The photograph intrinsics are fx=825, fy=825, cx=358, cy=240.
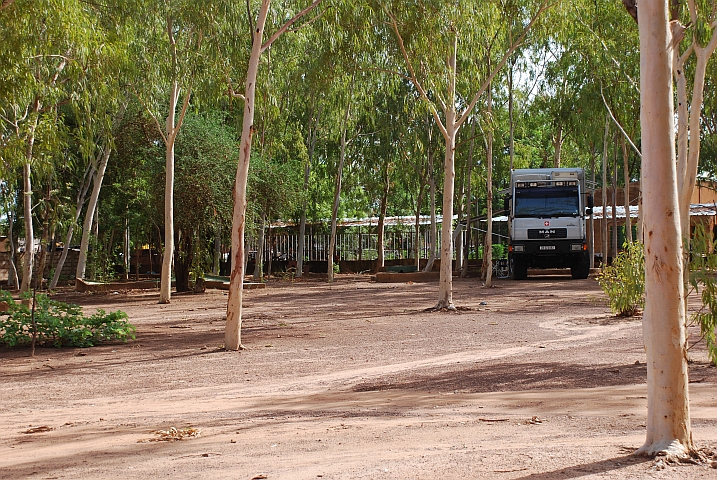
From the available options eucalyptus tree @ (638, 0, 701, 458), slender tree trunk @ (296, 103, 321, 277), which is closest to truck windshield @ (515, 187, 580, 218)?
slender tree trunk @ (296, 103, 321, 277)

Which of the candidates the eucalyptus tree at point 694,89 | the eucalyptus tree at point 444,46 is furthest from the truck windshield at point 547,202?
the eucalyptus tree at point 694,89

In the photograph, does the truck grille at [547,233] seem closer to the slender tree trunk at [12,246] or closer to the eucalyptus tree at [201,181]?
the eucalyptus tree at [201,181]

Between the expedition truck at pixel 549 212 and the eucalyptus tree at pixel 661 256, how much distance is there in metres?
24.4

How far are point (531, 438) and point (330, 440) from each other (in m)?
1.48

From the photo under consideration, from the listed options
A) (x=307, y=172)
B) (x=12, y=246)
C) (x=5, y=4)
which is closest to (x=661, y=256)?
(x=5, y=4)

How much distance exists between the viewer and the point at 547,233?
29.4 metres

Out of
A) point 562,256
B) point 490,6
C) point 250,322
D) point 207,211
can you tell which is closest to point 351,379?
point 250,322

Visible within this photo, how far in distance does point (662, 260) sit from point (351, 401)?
4.08 metres

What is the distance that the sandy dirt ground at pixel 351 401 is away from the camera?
5.39 m

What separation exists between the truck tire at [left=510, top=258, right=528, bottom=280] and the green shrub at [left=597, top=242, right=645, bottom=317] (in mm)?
14127

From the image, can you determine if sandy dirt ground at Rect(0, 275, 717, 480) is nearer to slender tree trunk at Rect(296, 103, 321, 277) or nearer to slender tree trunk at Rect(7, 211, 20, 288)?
slender tree trunk at Rect(296, 103, 321, 277)

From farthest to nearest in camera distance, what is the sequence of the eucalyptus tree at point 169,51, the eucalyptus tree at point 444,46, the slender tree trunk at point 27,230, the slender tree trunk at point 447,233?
the slender tree trunk at point 27,230, the slender tree trunk at point 447,233, the eucalyptus tree at point 444,46, the eucalyptus tree at point 169,51

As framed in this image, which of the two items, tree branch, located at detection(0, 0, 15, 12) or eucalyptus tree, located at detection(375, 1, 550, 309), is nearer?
tree branch, located at detection(0, 0, 15, 12)

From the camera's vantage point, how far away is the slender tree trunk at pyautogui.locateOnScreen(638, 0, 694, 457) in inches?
202
